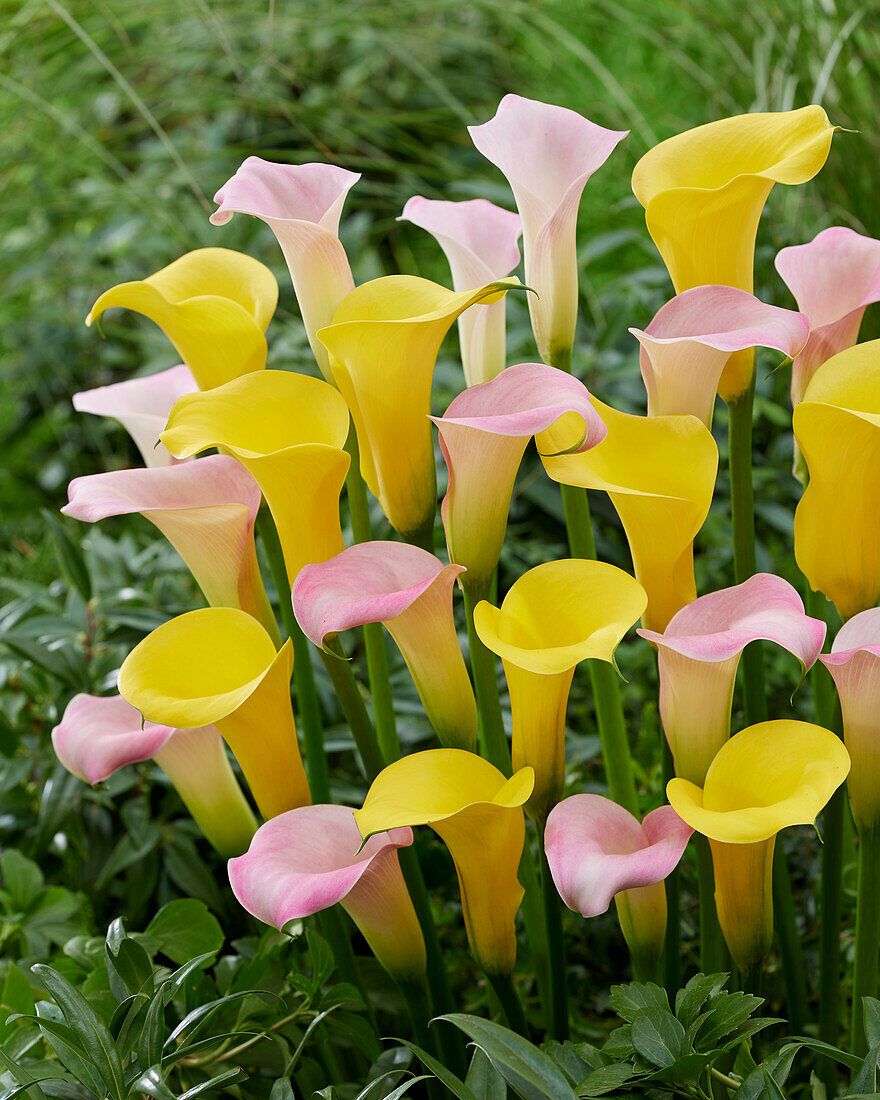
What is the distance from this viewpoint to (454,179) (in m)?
1.26

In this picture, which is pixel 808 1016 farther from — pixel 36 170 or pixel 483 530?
pixel 36 170

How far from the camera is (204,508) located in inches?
13.1

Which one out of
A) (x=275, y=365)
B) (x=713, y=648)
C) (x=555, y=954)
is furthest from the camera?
(x=275, y=365)

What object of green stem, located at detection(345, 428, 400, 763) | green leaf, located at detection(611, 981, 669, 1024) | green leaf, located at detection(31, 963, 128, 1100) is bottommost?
green leaf, located at detection(611, 981, 669, 1024)

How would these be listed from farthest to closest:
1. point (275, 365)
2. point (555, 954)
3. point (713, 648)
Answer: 1. point (275, 365)
2. point (555, 954)
3. point (713, 648)

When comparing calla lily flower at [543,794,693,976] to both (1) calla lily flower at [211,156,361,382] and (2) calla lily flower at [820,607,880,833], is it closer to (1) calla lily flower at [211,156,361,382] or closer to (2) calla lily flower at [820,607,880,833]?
(2) calla lily flower at [820,607,880,833]

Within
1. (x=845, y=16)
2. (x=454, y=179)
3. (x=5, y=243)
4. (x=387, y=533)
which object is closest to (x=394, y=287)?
(x=387, y=533)

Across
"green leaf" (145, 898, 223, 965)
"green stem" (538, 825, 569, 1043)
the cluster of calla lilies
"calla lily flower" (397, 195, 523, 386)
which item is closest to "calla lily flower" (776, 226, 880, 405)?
the cluster of calla lilies

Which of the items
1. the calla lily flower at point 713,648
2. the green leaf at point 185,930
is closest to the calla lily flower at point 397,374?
the calla lily flower at point 713,648

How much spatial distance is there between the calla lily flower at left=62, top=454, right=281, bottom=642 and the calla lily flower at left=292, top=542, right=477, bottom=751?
0.07m

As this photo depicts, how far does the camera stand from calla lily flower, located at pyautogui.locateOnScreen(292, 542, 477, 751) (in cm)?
28

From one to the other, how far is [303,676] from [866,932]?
239 mm

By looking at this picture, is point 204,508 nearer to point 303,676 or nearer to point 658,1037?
point 303,676

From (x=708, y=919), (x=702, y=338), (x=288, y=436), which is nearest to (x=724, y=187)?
(x=702, y=338)
